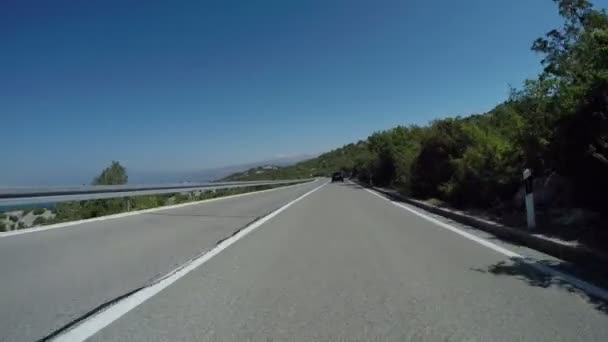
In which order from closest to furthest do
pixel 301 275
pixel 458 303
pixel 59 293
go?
pixel 458 303 < pixel 59 293 < pixel 301 275

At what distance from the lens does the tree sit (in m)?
19.8

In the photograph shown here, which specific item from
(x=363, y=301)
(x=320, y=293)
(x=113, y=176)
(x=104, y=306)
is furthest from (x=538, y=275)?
(x=113, y=176)

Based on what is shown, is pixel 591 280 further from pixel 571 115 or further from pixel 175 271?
pixel 175 271

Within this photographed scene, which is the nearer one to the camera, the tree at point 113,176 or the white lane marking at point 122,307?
the white lane marking at point 122,307

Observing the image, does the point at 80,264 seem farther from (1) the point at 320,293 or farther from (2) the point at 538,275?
(2) the point at 538,275

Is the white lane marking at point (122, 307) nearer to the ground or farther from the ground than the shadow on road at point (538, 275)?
farther from the ground

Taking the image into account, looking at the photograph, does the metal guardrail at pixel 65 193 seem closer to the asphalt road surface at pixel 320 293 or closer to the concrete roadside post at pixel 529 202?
the asphalt road surface at pixel 320 293

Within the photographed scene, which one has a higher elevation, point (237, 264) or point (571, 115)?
point (571, 115)

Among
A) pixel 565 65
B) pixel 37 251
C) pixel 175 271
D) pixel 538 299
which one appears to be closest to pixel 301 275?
pixel 175 271

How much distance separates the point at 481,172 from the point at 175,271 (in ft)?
31.8

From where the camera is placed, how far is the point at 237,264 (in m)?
7.04

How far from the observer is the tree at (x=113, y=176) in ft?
65.1

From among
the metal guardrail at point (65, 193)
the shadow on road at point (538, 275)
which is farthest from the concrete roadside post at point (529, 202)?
the metal guardrail at point (65, 193)

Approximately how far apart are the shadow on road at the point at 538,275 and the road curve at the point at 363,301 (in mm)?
26
